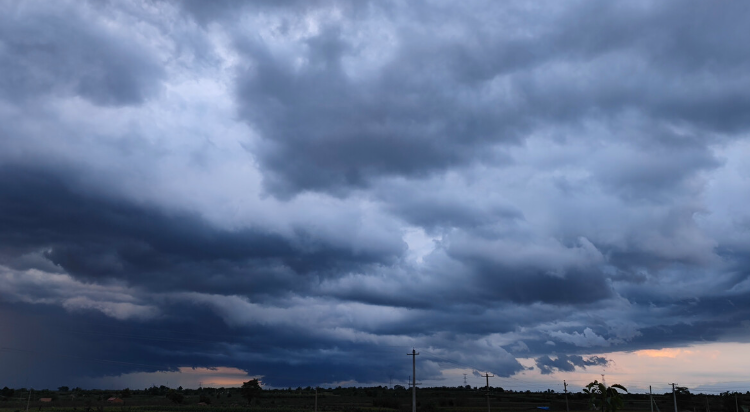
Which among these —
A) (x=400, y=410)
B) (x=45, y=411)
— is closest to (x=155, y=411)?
(x=45, y=411)

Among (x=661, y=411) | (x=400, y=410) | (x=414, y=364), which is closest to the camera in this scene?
(x=414, y=364)

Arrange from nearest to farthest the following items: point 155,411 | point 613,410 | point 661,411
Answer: point 613,410
point 155,411
point 661,411

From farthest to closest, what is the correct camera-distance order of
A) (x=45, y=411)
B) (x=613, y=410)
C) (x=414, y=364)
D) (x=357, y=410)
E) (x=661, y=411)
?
(x=661, y=411), (x=357, y=410), (x=45, y=411), (x=414, y=364), (x=613, y=410)

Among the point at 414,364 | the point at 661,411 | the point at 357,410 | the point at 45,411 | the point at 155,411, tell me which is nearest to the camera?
the point at 414,364

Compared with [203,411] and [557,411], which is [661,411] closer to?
[557,411]

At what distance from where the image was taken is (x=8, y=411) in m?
137

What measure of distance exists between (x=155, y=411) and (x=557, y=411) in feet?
399

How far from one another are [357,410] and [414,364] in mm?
51631

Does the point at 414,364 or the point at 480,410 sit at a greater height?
the point at 414,364

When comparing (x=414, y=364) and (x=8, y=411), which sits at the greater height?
(x=414, y=364)

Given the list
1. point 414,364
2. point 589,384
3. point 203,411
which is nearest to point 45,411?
point 203,411

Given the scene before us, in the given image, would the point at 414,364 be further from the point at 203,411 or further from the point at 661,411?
the point at 661,411

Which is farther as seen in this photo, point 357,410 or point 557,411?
point 557,411

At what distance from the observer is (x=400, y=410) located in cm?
17425
